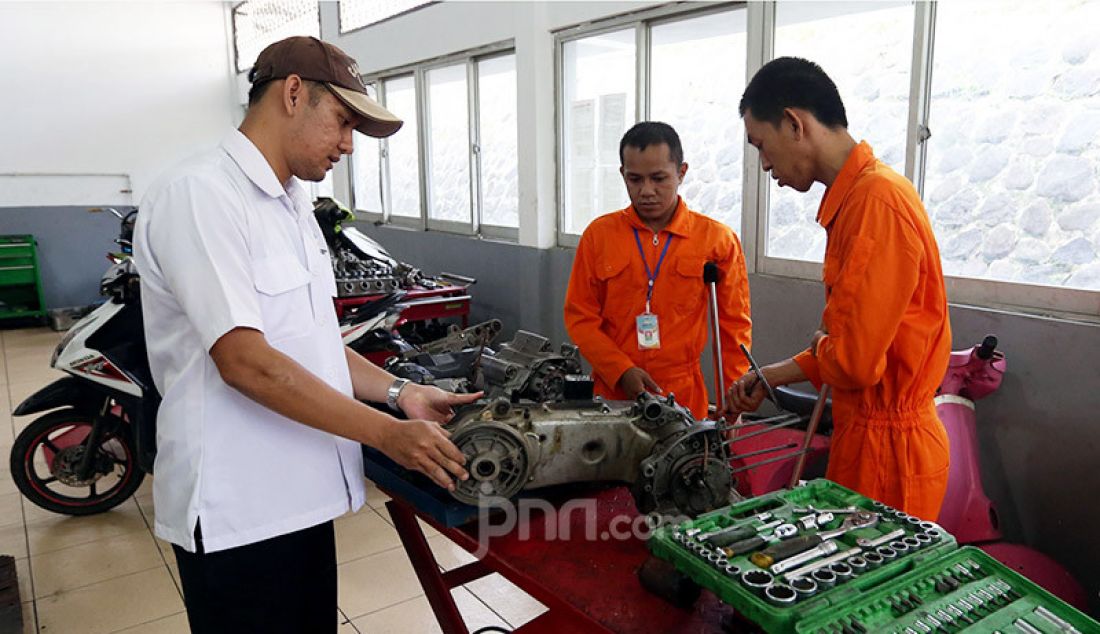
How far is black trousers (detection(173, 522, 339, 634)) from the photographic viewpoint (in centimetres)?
120

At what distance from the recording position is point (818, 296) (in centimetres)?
277

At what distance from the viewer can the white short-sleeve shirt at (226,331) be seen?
3.51 ft

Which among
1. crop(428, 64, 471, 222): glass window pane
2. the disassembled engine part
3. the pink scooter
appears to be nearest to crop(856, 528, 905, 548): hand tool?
the disassembled engine part

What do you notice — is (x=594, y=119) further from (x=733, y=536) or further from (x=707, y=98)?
(x=733, y=536)

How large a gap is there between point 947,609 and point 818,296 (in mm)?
2039

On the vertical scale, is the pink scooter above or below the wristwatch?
below

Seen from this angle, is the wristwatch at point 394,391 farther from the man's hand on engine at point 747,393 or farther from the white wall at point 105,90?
the white wall at point 105,90

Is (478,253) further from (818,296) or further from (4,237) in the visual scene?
(4,237)

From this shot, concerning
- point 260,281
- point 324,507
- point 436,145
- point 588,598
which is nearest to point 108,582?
point 324,507

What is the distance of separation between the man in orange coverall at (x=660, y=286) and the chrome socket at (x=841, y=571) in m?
1.13

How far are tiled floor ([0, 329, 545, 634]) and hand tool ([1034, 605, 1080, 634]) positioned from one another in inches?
65.5

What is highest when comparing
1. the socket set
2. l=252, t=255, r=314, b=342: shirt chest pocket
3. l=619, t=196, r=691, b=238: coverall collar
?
l=619, t=196, r=691, b=238: coverall collar

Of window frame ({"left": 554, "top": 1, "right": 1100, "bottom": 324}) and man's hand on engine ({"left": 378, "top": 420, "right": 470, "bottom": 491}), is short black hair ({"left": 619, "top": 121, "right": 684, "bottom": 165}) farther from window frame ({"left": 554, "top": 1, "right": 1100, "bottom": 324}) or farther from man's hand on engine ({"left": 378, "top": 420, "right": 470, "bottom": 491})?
man's hand on engine ({"left": 378, "top": 420, "right": 470, "bottom": 491})

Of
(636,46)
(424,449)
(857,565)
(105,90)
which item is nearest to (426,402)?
(424,449)
